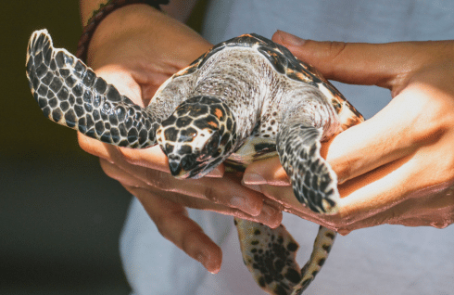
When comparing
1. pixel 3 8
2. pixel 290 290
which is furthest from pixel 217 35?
pixel 290 290

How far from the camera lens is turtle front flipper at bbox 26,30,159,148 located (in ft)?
3.03

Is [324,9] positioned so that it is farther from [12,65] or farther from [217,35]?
[12,65]

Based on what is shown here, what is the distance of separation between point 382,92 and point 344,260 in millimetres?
937

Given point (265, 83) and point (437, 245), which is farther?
point (437, 245)

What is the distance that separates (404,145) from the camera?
0.86m

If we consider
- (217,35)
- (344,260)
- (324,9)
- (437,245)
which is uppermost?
(324,9)

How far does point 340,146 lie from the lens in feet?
2.79

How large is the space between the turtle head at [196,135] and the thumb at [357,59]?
1.56 feet

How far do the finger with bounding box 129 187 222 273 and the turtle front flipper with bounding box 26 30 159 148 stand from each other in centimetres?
63

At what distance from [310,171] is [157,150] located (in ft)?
1.58

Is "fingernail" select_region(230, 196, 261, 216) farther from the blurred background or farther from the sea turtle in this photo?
the blurred background

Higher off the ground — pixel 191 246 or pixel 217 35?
pixel 217 35

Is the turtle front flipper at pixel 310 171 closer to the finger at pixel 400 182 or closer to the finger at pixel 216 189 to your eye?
the finger at pixel 400 182

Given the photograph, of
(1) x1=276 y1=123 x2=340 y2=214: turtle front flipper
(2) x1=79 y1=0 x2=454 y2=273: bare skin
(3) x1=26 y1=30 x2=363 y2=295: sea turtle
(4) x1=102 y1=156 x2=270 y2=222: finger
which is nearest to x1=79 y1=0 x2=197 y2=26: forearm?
(2) x1=79 y1=0 x2=454 y2=273: bare skin
